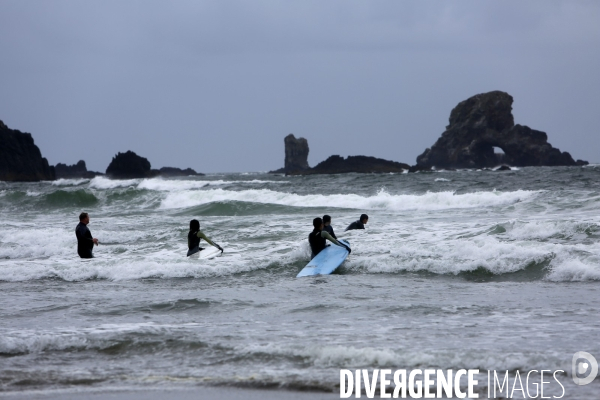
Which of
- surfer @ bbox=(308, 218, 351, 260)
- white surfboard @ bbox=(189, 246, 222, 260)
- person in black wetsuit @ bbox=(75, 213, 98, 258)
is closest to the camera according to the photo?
surfer @ bbox=(308, 218, 351, 260)

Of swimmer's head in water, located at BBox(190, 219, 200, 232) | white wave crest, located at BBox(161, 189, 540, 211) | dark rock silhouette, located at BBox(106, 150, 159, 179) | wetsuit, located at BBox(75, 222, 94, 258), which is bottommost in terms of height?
wetsuit, located at BBox(75, 222, 94, 258)

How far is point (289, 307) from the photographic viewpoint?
24.3 ft

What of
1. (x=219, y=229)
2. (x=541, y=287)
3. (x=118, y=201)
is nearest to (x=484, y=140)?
(x=118, y=201)

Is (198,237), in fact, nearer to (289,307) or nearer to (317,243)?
(317,243)

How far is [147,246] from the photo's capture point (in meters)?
14.6

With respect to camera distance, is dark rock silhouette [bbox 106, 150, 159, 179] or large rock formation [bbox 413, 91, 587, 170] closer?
dark rock silhouette [bbox 106, 150, 159, 179]

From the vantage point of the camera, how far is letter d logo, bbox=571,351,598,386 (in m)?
4.45

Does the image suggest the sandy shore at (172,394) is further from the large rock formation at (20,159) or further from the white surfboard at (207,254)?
the large rock formation at (20,159)

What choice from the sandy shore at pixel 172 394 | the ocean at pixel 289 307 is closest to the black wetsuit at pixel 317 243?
the ocean at pixel 289 307

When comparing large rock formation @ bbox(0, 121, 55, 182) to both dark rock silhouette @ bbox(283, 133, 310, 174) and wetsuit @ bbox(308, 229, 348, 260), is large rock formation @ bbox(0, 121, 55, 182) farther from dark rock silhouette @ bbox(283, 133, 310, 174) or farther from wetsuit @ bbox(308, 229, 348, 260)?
wetsuit @ bbox(308, 229, 348, 260)

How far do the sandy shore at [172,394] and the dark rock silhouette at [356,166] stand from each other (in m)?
66.7

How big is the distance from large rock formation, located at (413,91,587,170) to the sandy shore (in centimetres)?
8614

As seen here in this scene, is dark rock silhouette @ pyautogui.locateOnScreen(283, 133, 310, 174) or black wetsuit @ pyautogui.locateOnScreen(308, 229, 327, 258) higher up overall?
dark rock silhouette @ pyautogui.locateOnScreen(283, 133, 310, 174)

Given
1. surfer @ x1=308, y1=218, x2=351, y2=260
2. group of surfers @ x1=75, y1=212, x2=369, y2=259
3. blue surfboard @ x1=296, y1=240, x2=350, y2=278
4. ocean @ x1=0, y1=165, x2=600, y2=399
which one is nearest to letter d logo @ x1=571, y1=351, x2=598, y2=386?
ocean @ x1=0, y1=165, x2=600, y2=399
